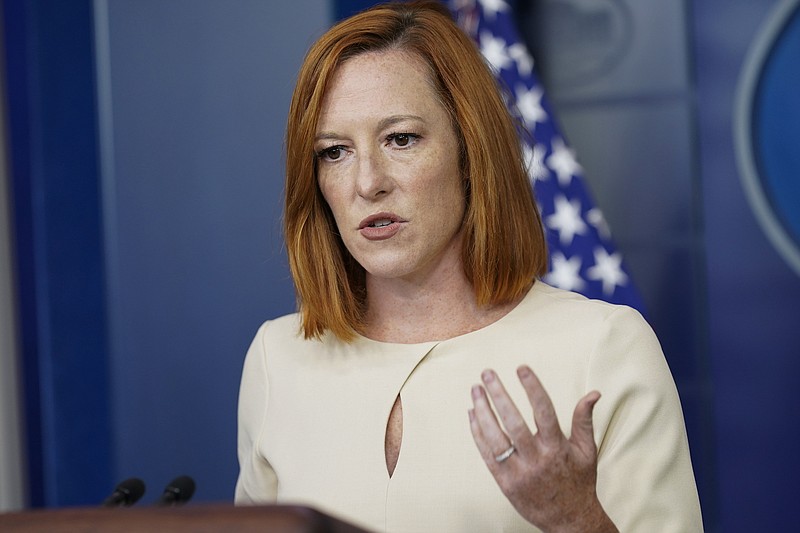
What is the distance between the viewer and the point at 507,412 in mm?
1336

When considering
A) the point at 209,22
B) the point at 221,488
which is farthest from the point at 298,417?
the point at 209,22

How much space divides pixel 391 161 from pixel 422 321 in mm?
310

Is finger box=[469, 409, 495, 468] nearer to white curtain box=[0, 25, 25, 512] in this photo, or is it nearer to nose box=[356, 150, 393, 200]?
nose box=[356, 150, 393, 200]

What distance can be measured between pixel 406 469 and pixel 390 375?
0.19 meters

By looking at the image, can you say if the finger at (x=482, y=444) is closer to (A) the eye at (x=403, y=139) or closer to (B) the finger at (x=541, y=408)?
(B) the finger at (x=541, y=408)

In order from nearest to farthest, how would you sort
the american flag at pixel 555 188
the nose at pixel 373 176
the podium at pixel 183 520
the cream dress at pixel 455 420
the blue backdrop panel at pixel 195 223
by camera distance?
1. the podium at pixel 183 520
2. the cream dress at pixel 455 420
3. the nose at pixel 373 176
4. the blue backdrop panel at pixel 195 223
5. the american flag at pixel 555 188

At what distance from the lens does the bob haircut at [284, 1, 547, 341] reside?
6.03 ft

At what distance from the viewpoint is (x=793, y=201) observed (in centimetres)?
370

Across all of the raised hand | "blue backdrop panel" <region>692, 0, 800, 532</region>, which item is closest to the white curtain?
the raised hand

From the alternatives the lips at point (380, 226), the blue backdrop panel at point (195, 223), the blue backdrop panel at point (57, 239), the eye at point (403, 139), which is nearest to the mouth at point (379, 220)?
the lips at point (380, 226)

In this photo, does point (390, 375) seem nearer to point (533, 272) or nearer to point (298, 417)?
point (298, 417)

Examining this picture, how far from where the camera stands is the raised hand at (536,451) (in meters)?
1.34

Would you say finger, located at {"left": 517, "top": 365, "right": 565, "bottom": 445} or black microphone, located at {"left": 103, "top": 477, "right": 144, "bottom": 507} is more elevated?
finger, located at {"left": 517, "top": 365, "right": 565, "bottom": 445}

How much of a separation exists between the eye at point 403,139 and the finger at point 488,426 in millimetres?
588
